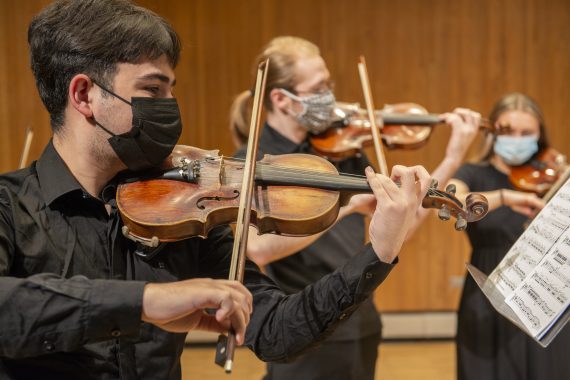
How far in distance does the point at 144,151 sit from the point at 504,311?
2.55ft

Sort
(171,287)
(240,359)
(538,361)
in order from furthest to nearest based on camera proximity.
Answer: (240,359), (538,361), (171,287)

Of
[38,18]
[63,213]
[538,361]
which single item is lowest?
[538,361]

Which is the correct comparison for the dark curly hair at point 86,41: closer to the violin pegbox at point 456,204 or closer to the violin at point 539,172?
the violin pegbox at point 456,204

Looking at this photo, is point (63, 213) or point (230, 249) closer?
point (63, 213)

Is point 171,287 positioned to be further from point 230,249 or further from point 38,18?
point 38,18

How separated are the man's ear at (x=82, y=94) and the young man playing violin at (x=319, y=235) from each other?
0.75 metres

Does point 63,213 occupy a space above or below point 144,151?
below

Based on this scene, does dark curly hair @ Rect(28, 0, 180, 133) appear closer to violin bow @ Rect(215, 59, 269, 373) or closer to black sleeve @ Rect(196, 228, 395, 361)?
violin bow @ Rect(215, 59, 269, 373)

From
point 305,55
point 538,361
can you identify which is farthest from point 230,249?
point 538,361

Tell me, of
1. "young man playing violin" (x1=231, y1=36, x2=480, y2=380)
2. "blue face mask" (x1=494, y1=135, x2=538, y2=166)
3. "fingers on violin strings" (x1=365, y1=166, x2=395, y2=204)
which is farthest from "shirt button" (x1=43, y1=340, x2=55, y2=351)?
"blue face mask" (x1=494, y1=135, x2=538, y2=166)

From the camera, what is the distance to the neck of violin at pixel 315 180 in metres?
1.42

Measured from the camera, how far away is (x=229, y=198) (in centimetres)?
137

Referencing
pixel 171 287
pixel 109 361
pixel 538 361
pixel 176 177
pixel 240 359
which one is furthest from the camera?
pixel 240 359

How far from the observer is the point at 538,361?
7.82ft
